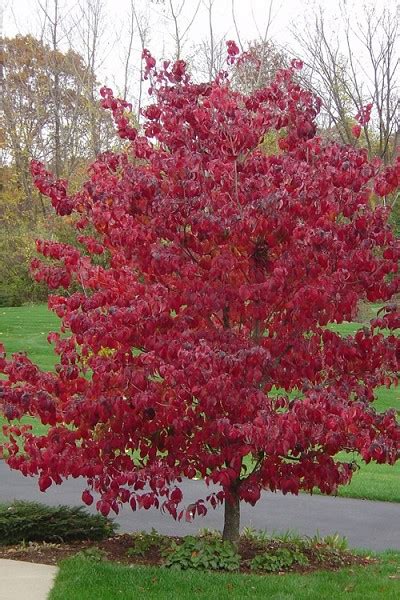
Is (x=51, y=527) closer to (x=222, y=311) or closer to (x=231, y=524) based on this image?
(x=231, y=524)

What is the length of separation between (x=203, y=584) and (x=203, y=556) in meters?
0.56

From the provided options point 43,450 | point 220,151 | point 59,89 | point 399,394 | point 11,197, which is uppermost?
point 59,89

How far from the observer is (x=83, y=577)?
5.76m

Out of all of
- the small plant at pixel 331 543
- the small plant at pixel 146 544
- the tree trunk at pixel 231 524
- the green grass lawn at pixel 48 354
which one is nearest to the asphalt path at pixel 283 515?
the green grass lawn at pixel 48 354

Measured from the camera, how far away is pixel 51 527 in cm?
696

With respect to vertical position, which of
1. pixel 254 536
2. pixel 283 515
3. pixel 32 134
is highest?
pixel 32 134

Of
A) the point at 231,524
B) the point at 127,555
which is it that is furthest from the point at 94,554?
the point at 231,524

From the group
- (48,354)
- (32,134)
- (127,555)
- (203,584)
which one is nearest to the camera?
(203,584)

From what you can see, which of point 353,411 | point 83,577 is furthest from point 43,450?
point 353,411

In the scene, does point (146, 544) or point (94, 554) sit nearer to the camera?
point (94, 554)

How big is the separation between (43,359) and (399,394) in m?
8.94

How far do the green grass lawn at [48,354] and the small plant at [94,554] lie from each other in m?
4.25

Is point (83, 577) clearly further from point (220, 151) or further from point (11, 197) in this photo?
point (11, 197)

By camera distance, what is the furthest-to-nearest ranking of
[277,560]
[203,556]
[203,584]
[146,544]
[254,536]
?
[254,536]
[146,544]
[277,560]
[203,556]
[203,584]
